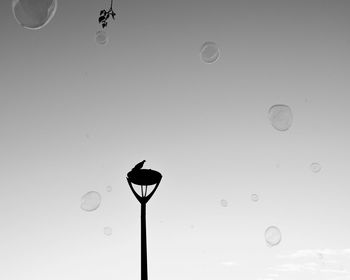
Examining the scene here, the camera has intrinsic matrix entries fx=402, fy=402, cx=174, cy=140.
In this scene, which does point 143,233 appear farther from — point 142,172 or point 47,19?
point 47,19

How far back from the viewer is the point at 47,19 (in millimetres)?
7090

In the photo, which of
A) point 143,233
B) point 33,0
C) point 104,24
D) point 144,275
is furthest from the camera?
point 33,0

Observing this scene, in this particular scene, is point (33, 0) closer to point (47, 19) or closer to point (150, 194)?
point (47, 19)

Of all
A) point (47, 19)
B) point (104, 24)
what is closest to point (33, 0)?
point (47, 19)

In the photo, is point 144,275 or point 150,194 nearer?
point 144,275

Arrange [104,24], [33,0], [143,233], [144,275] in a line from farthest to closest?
[33,0], [143,233], [144,275], [104,24]

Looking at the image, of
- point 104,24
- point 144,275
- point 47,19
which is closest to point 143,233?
point 144,275

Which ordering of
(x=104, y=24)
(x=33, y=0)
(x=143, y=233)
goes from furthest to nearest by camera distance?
(x=33, y=0) < (x=143, y=233) < (x=104, y=24)

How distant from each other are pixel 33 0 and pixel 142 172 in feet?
11.6

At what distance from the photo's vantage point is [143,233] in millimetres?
6305

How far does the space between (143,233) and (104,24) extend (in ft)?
10.5

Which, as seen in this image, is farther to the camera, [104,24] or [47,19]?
[47,19]

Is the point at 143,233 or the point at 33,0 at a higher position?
the point at 33,0

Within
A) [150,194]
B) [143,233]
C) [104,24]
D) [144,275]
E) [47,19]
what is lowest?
[144,275]
